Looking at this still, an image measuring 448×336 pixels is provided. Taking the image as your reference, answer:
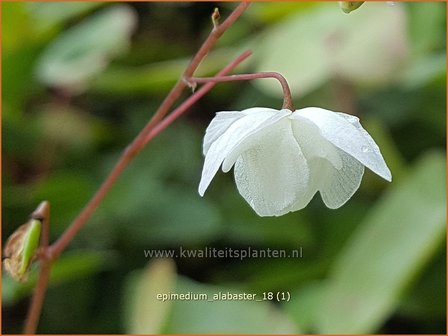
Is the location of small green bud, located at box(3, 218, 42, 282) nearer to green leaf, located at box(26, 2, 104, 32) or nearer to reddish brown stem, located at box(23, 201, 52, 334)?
reddish brown stem, located at box(23, 201, 52, 334)

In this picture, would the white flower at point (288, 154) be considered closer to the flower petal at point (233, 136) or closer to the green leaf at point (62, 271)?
the flower petal at point (233, 136)

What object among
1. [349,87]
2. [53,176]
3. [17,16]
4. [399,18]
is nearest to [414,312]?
[349,87]

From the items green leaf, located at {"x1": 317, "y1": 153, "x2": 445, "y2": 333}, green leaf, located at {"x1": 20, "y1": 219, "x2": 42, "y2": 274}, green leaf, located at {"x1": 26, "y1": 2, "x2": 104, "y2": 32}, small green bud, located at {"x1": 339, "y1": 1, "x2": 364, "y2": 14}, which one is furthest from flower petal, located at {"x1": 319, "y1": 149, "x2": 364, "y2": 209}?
green leaf, located at {"x1": 26, "y1": 2, "x2": 104, "y2": 32}

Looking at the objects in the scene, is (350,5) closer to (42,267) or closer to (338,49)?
(42,267)

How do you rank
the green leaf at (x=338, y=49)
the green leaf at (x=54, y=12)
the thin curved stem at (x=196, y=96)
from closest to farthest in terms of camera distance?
the thin curved stem at (x=196, y=96), the green leaf at (x=338, y=49), the green leaf at (x=54, y=12)

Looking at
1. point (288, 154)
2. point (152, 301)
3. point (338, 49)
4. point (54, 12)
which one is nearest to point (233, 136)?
point (288, 154)

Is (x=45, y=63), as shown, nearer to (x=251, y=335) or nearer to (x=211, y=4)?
(x=211, y=4)

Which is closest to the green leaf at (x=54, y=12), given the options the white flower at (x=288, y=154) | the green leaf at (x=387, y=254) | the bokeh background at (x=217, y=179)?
the bokeh background at (x=217, y=179)
